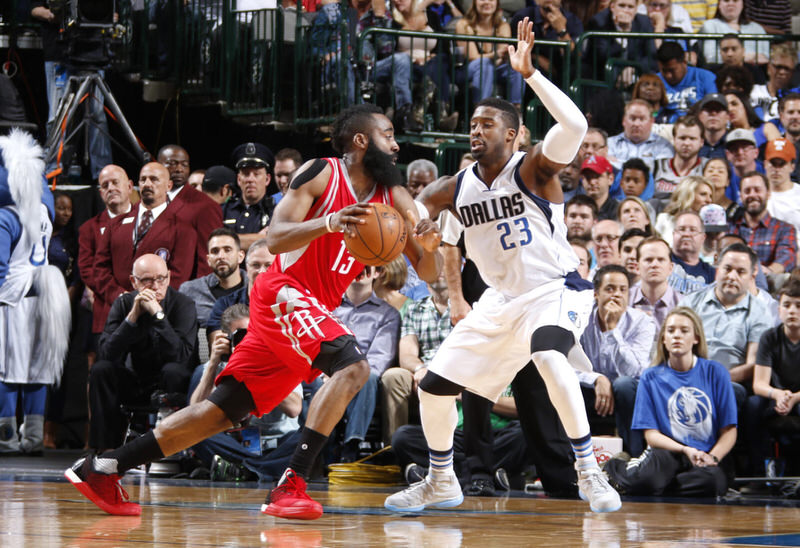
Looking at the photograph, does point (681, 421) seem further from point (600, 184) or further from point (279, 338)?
point (600, 184)

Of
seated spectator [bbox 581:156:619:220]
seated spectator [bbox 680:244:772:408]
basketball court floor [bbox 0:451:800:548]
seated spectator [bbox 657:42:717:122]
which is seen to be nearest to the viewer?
basketball court floor [bbox 0:451:800:548]

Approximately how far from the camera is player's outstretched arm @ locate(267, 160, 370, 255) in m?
5.06

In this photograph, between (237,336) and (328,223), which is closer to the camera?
(328,223)

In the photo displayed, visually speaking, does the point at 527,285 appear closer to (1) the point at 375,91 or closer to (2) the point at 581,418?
(2) the point at 581,418

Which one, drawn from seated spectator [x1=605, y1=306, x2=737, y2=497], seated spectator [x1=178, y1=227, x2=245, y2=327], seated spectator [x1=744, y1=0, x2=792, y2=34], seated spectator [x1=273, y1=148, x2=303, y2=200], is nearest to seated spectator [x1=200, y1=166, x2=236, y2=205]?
seated spectator [x1=273, y1=148, x2=303, y2=200]

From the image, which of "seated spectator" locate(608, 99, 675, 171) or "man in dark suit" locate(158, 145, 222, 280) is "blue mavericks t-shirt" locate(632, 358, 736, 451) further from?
"man in dark suit" locate(158, 145, 222, 280)

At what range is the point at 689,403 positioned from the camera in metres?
7.38

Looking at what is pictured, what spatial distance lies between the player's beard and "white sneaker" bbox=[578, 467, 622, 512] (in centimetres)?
163

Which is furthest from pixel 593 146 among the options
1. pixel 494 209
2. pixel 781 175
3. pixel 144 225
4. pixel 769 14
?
pixel 494 209

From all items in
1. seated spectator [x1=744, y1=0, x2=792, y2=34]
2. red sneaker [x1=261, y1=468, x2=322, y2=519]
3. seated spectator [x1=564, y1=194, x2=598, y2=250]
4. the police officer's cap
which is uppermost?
seated spectator [x1=744, y1=0, x2=792, y2=34]

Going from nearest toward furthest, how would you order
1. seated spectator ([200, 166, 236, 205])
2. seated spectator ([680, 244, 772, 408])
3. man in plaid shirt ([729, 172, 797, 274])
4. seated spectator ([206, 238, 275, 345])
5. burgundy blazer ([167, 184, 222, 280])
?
seated spectator ([680, 244, 772, 408]), seated spectator ([206, 238, 275, 345]), man in plaid shirt ([729, 172, 797, 274]), burgundy blazer ([167, 184, 222, 280]), seated spectator ([200, 166, 236, 205])

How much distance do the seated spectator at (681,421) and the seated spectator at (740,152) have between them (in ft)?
11.4

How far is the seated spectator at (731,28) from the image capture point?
13.2 metres

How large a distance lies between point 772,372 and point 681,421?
76cm
